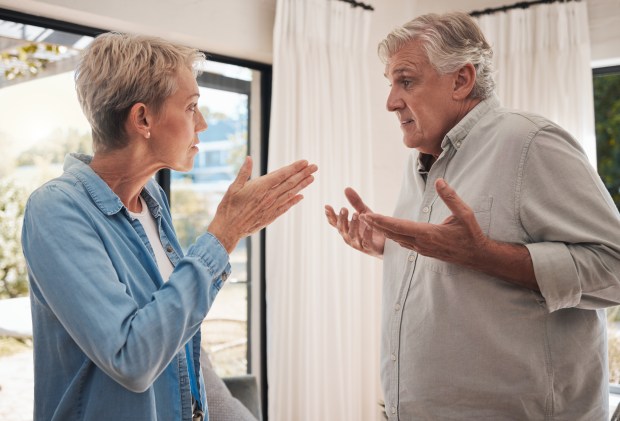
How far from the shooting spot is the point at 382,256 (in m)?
1.77

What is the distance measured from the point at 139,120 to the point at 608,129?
3014 mm

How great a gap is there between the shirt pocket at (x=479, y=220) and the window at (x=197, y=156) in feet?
5.99

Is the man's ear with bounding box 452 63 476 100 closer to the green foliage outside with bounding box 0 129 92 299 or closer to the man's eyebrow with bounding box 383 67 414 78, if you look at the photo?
the man's eyebrow with bounding box 383 67 414 78

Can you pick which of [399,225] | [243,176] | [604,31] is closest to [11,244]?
[243,176]

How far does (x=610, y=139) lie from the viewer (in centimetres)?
340

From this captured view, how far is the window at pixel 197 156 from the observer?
2.45m

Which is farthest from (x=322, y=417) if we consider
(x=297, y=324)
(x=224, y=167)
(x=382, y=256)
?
(x=382, y=256)

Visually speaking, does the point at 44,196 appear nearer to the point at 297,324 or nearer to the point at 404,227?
the point at 404,227

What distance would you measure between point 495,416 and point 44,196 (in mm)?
1079

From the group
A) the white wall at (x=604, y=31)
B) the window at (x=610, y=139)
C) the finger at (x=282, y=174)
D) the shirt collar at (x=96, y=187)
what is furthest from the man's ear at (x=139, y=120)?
the window at (x=610, y=139)

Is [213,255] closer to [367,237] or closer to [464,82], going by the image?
[367,237]

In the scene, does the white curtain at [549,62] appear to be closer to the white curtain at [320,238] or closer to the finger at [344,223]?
the white curtain at [320,238]

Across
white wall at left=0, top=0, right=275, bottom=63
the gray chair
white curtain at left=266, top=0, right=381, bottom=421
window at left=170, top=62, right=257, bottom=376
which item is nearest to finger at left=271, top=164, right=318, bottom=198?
the gray chair

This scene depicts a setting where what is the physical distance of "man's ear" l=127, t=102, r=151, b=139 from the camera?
125 cm
